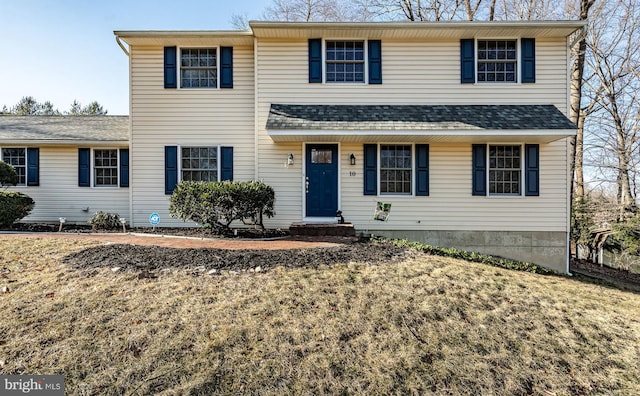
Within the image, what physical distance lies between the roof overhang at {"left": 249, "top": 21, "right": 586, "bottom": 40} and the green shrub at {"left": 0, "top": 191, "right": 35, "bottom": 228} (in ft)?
26.2

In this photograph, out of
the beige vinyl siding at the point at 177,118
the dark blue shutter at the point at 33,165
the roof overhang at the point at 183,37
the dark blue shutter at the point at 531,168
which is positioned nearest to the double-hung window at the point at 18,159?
the dark blue shutter at the point at 33,165

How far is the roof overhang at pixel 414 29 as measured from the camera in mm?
8492

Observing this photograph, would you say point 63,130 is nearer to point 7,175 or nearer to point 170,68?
point 7,175

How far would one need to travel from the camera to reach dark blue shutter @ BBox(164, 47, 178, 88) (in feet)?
30.7

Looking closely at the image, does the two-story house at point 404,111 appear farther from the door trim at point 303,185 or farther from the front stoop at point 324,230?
the front stoop at point 324,230

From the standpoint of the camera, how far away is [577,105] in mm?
13586

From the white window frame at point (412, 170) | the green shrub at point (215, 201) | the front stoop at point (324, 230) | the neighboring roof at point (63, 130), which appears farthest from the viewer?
the neighboring roof at point (63, 130)

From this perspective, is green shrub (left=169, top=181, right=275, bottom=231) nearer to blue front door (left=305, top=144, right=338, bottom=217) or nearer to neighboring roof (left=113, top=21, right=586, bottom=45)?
blue front door (left=305, top=144, right=338, bottom=217)

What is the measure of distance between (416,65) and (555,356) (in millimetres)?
7708

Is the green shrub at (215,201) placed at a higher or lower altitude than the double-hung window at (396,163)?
lower

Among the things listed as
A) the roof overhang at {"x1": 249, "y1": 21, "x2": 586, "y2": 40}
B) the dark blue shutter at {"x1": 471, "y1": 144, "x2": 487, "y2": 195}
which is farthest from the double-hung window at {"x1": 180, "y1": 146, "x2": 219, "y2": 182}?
the dark blue shutter at {"x1": 471, "y1": 144, "x2": 487, "y2": 195}

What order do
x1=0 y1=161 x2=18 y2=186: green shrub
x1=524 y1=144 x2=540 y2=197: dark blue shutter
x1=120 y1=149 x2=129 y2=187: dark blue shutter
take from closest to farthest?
1. x1=524 y1=144 x2=540 y2=197: dark blue shutter
2. x1=0 y1=161 x2=18 y2=186: green shrub
3. x1=120 y1=149 x2=129 y2=187: dark blue shutter

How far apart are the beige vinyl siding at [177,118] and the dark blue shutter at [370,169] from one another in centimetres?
331

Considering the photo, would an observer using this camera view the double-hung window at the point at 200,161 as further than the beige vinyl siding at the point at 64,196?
No
